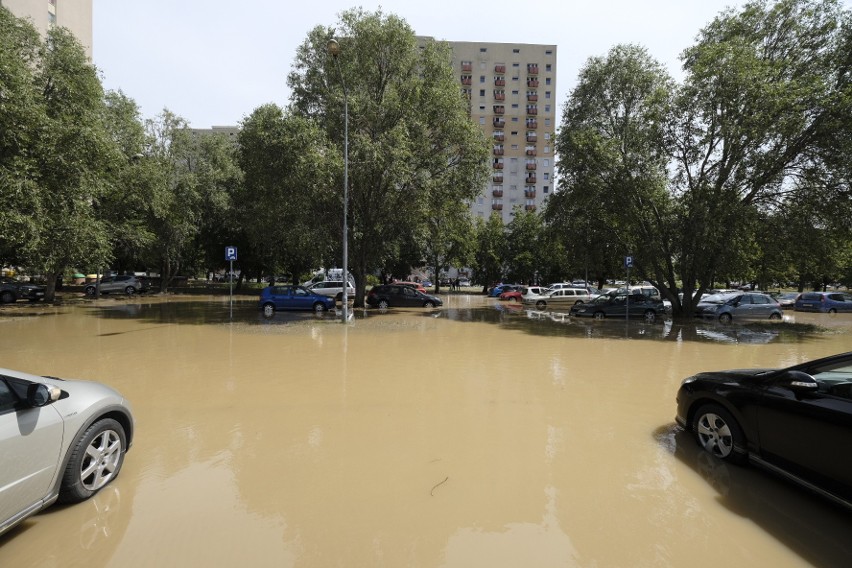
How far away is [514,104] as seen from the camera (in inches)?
3250

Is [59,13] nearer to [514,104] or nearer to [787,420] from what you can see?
[787,420]

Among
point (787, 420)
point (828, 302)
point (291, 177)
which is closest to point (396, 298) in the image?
point (291, 177)

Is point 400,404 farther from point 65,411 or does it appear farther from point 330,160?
point 330,160

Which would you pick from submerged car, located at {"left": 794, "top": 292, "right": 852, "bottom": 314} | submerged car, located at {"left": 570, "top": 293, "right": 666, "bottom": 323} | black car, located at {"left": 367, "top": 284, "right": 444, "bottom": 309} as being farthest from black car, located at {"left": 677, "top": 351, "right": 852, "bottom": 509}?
submerged car, located at {"left": 794, "top": 292, "right": 852, "bottom": 314}

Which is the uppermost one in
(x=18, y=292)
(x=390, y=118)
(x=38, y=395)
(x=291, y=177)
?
(x=390, y=118)

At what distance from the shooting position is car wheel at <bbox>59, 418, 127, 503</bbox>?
361 centimetres

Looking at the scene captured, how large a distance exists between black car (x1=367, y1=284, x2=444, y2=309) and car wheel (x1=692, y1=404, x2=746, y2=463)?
22.0m

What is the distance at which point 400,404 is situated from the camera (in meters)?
6.86

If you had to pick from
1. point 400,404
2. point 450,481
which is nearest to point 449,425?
point 400,404

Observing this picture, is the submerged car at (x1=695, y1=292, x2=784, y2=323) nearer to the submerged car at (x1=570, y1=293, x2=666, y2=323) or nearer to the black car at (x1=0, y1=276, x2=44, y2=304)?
the submerged car at (x1=570, y1=293, x2=666, y2=323)

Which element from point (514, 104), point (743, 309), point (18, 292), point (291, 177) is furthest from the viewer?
point (514, 104)

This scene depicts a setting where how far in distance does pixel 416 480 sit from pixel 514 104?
87.1 metres

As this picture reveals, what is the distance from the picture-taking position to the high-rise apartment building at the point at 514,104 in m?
82.1

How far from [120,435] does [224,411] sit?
7.61ft
